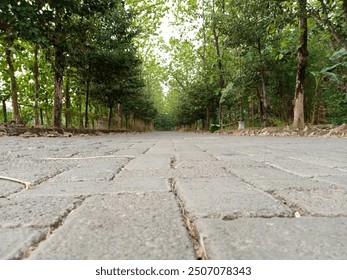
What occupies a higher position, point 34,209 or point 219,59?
point 219,59

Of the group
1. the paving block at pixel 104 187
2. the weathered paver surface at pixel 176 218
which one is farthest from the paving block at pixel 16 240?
the paving block at pixel 104 187

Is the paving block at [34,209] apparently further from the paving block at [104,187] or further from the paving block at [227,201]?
the paving block at [227,201]

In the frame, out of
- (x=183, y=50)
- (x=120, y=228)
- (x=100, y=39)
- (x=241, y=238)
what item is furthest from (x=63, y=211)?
(x=183, y=50)

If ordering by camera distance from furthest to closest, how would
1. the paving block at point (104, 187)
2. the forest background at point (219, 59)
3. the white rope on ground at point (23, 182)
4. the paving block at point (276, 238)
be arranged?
1. the forest background at point (219, 59)
2. the white rope on ground at point (23, 182)
3. the paving block at point (104, 187)
4. the paving block at point (276, 238)

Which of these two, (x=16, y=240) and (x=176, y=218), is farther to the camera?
(x=176, y=218)

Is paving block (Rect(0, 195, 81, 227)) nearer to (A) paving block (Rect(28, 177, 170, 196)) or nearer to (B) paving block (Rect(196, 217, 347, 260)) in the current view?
(A) paving block (Rect(28, 177, 170, 196))

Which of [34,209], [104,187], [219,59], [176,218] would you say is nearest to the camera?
[176,218]

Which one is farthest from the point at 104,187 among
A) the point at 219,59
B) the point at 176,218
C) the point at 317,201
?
the point at 219,59

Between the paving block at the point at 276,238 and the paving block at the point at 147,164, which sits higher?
the paving block at the point at 276,238

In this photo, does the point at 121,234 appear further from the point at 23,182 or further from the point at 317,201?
the point at 23,182

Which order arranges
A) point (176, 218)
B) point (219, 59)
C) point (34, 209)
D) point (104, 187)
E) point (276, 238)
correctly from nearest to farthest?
point (276, 238)
point (176, 218)
point (34, 209)
point (104, 187)
point (219, 59)

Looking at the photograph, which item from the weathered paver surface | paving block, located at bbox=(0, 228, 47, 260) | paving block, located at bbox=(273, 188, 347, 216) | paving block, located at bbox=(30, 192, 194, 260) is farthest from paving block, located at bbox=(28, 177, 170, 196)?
paving block, located at bbox=(273, 188, 347, 216)
